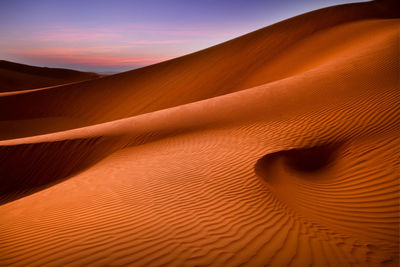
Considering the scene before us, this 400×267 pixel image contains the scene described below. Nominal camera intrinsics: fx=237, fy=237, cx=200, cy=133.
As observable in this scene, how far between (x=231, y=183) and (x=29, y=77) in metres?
57.7

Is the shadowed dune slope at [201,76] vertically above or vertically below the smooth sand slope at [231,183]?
above

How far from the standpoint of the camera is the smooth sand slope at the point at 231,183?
8.66 ft

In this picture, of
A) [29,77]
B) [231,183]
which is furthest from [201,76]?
[29,77]

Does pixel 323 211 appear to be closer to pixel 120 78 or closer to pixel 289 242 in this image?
pixel 289 242

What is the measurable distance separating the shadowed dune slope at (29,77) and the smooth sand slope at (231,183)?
137 ft

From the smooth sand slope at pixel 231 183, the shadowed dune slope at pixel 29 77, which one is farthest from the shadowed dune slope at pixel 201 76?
the shadowed dune slope at pixel 29 77

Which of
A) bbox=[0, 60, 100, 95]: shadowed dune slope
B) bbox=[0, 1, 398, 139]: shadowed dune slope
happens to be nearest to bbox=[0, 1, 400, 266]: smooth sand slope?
bbox=[0, 1, 398, 139]: shadowed dune slope

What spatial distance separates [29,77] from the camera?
48.2 meters

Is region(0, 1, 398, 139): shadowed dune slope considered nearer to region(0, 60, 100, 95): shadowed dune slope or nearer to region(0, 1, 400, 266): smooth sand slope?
region(0, 1, 400, 266): smooth sand slope

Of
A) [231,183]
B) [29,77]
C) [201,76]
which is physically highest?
[29,77]

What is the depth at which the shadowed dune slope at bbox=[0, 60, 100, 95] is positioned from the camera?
40744 millimetres

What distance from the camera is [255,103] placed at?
27.7 feet

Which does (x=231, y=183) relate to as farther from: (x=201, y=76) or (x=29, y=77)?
(x=29, y=77)

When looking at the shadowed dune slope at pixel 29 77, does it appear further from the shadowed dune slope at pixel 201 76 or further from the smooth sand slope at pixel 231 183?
the smooth sand slope at pixel 231 183
